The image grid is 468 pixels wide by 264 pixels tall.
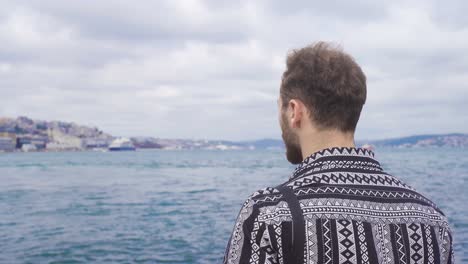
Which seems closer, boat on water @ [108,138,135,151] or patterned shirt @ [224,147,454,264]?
patterned shirt @ [224,147,454,264]

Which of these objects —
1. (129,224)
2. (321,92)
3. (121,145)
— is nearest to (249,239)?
(321,92)

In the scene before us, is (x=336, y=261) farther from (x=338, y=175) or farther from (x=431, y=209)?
(x=431, y=209)

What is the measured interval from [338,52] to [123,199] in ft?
79.7

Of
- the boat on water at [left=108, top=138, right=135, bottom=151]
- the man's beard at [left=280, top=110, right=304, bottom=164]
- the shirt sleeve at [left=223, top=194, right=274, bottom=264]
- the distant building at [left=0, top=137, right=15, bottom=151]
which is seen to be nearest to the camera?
the shirt sleeve at [left=223, top=194, right=274, bottom=264]

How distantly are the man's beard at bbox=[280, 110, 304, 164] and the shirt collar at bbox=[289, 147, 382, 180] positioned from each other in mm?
94

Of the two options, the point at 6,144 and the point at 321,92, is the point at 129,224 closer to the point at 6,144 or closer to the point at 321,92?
the point at 321,92

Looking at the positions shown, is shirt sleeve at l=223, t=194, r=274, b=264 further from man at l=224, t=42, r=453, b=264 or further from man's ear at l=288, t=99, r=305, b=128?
man's ear at l=288, t=99, r=305, b=128

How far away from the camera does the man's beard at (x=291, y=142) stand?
6.64 feet

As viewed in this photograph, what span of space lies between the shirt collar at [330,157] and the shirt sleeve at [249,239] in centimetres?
25

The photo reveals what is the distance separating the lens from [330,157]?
6.23 ft

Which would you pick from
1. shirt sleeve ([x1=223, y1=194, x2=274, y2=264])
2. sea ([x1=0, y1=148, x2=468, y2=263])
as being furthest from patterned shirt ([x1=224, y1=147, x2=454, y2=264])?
sea ([x1=0, y1=148, x2=468, y2=263])

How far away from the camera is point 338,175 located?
185cm

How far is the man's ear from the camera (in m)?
1.92

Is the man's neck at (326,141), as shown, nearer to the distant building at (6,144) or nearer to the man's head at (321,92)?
the man's head at (321,92)
